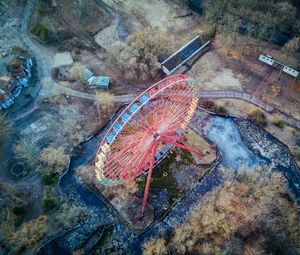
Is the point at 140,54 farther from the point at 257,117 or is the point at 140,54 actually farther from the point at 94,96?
the point at 257,117

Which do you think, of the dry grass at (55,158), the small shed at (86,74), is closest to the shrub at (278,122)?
the small shed at (86,74)

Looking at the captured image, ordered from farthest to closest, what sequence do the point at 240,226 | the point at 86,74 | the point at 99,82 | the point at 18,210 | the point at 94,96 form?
the point at 86,74 < the point at 99,82 < the point at 94,96 < the point at 18,210 < the point at 240,226

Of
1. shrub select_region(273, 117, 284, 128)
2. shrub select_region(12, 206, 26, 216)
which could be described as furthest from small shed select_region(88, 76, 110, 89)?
shrub select_region(273, 117, 284, 128)

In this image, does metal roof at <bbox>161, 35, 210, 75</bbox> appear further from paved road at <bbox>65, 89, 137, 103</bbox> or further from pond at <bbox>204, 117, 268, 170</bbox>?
pond at <bbox>204, 117, 268, 170</bbox>

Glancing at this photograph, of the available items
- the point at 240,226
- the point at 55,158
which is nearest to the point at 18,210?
the point at 55,158

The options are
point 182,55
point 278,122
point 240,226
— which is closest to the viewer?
point 240,226

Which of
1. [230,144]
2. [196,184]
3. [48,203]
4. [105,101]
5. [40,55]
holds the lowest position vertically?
[48,203]

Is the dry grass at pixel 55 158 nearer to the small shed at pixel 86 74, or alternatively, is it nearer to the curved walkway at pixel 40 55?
the curved walkway at pixel 40 55

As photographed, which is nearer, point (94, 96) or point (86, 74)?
point (94, 96)
